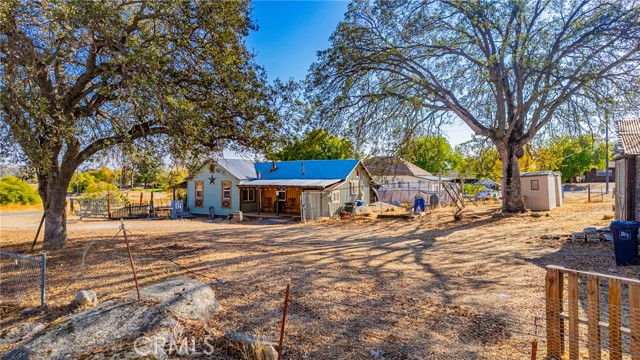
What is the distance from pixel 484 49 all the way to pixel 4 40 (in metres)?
18.0

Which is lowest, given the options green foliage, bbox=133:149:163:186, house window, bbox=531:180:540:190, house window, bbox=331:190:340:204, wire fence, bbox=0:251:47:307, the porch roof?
wire fence, bbox=0:251:47:307

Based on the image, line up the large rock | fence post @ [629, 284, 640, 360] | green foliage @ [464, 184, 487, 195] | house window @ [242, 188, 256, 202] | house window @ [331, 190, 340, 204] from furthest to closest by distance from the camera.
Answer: green foliage @ [464, 184, 487, 195]
house window @ [242, 188, 256, 202]
house window @ [331, 190, 340, 204]
the large rock
fence post @ [629, 284, 640, 360]

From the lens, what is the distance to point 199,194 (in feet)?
95.6

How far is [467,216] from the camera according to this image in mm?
19156

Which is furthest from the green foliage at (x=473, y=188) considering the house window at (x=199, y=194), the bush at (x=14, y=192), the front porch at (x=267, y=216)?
the bush at (x=14, y=192)

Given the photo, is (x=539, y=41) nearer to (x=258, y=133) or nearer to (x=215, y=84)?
(x=258, y=133)

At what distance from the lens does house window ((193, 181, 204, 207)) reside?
2886 centimetres

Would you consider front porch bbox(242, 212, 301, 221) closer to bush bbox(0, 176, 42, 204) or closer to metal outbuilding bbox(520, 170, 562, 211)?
metal outbuilding bbox(520, 170, 562, 211)

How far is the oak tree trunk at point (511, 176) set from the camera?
1817 centimetres

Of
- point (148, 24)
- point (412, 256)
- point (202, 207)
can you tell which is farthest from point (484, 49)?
point (202, 207)
